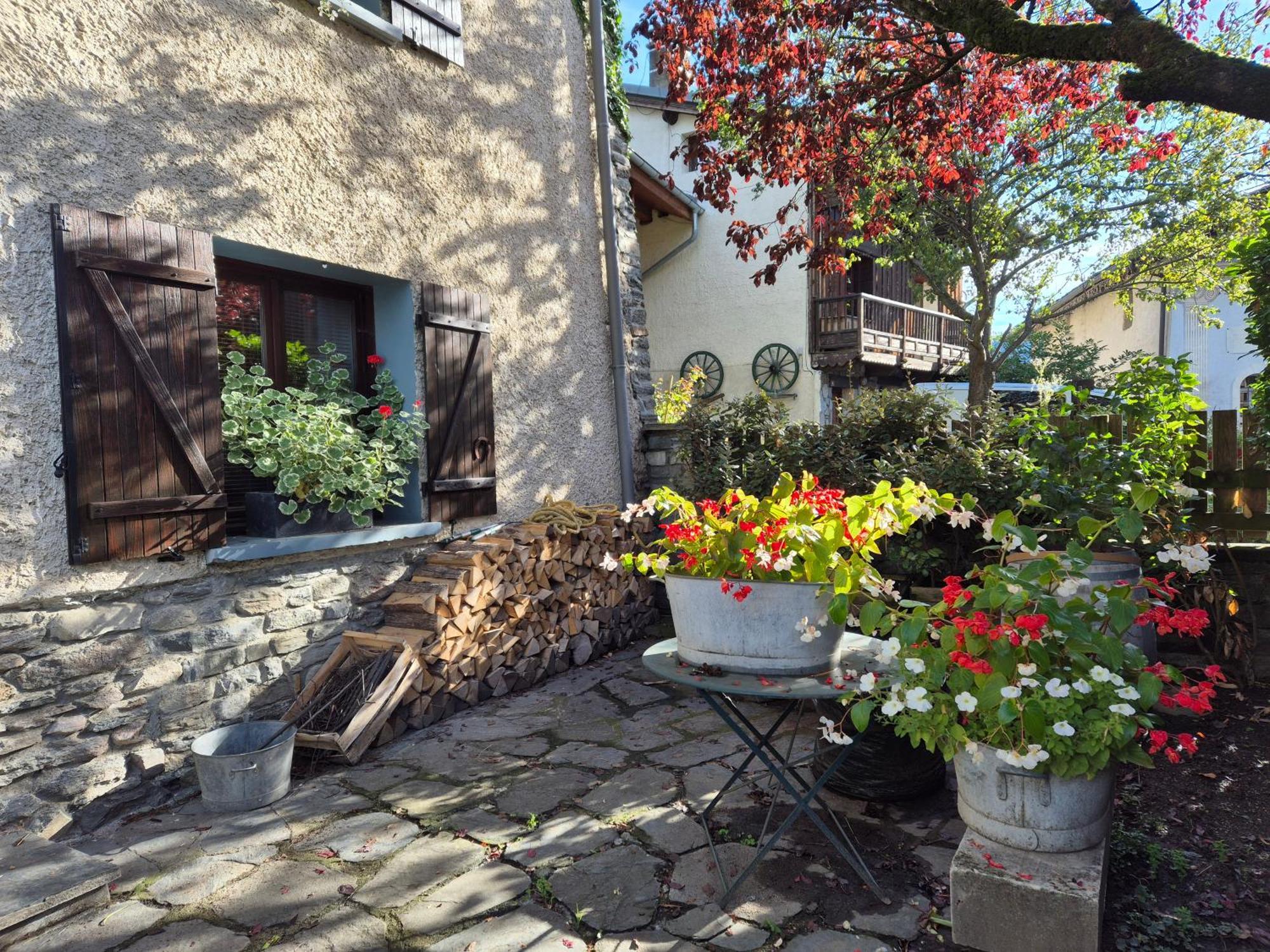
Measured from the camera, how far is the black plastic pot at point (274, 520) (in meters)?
3.40

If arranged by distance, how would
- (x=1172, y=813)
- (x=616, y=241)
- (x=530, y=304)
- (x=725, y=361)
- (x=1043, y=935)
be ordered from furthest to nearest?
(x=725, y=361)
(x=616, y=241)
(x=530, y=304)
(x=1172, y=813)
(x=1043, y=935)

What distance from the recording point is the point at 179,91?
10.0 ft

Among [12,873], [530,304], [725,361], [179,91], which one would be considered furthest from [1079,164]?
[12,873]

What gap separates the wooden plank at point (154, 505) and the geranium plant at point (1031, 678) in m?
2.46

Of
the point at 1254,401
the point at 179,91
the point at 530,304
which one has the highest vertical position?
the point at 179,91

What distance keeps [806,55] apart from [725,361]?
313 inches

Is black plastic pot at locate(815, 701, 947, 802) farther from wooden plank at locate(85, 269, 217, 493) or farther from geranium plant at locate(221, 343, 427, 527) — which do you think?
wooden plank at locate(85, 269, 217, 493)

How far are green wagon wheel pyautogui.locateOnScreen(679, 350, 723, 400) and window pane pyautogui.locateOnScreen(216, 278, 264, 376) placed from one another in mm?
8619

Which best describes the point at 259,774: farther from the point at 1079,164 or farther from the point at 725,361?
the point at 1079,164

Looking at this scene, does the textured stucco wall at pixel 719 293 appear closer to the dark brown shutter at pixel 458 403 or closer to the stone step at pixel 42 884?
the dark brown shutter at pixel 458 403

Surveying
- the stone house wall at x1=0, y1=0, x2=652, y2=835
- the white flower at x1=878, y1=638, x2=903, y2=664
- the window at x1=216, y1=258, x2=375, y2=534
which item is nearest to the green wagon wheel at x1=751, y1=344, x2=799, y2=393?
the stone house wall at x1=0, y1=0, x2=652, y2=835

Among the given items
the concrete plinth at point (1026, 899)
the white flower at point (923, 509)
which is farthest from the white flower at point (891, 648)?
the concrete plinth at point (1026, 899)

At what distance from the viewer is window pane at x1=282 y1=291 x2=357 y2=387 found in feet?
12.7

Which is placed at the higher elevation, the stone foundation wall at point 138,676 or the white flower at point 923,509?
the white flower at point 923,509
